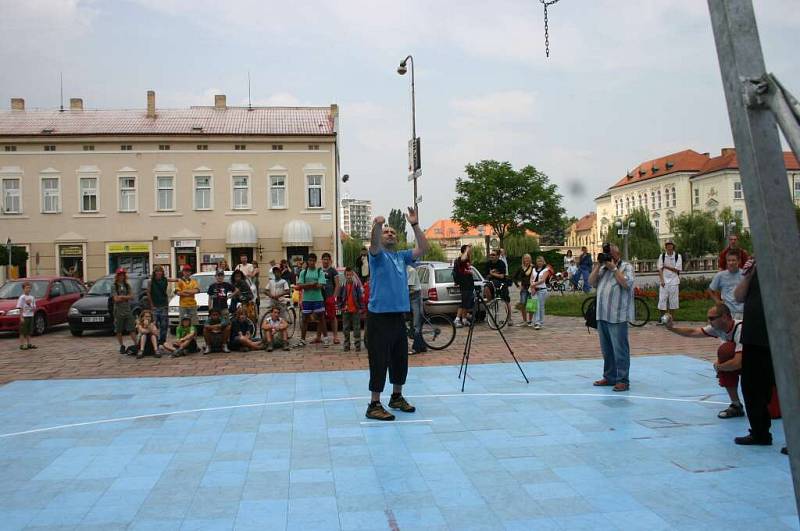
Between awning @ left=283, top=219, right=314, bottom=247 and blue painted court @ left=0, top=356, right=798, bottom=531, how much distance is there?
30109 millimetres

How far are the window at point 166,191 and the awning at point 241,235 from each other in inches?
152

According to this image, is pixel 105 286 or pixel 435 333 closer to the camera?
pixel 435 333

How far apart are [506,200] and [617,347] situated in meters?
53.9

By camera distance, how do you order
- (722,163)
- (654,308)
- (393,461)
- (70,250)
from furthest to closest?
(722,163) < (70,250) < (654,308) < (393,461)

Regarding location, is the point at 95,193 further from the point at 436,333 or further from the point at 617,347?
the point at 617,347

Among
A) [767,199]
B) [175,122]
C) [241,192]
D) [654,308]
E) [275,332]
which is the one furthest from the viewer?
[175,122]

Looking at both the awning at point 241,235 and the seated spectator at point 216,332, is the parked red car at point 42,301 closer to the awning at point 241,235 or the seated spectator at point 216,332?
the seated spectator at point 216,332

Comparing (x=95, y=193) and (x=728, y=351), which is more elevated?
(x=95, y=193)

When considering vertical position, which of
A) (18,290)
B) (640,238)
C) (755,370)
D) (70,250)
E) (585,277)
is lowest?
(755,370)

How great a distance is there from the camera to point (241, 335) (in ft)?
44.9

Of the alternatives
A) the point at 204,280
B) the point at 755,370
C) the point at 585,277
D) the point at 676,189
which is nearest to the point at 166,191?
the point at 204,280

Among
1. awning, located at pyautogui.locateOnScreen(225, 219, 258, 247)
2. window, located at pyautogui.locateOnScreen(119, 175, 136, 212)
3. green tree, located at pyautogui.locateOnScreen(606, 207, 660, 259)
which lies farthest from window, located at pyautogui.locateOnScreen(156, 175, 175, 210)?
green tree, located at pyautogui.locateOnScreen(606, 207, 660, 259)

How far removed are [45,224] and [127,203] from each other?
184 inches

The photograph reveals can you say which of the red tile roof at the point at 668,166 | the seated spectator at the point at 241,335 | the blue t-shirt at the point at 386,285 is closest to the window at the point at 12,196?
the seated spectator at the point at 241,335
